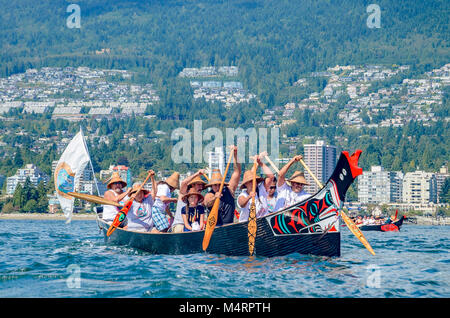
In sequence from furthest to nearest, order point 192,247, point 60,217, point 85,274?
point 60,217
point 192,247
point 85,274

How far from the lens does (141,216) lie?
20.9m

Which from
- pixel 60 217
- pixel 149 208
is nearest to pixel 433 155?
pixel 60 217

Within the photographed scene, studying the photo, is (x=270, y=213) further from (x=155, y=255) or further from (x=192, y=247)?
(x=155, y=255)

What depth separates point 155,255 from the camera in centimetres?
1988

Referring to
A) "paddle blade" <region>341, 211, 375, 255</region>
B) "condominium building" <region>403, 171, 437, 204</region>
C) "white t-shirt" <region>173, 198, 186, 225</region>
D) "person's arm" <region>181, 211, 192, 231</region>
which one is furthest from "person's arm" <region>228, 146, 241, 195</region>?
"condominium building" <region>403, 171, 437, 204</region>

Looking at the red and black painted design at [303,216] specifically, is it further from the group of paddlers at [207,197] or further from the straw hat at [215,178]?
the straw hat at [215,178]

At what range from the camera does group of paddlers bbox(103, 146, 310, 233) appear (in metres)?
18.2

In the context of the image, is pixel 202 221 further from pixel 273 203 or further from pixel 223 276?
pixel 223 276

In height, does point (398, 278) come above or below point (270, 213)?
below

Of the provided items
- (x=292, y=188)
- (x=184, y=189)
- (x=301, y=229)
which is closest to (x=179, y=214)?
(x=184, y=189)

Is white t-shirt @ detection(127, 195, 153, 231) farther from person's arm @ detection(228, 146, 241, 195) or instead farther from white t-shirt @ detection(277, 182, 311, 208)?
white t-shirt @ detection(277, 182, 311, 208)

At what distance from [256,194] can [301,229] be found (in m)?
1.73
